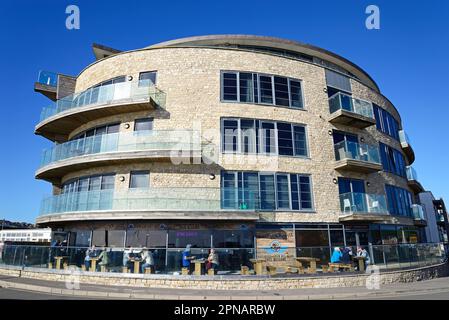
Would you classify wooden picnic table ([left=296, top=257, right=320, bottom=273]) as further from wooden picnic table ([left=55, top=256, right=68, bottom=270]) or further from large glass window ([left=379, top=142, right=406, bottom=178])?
large glass window ([left=379, top=142, right=406, bottom=178])

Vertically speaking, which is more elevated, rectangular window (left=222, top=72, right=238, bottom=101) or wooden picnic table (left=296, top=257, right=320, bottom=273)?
rectangular window (left=222, top=72, right=238, bottom=101)

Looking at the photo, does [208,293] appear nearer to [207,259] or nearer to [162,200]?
[207,259]

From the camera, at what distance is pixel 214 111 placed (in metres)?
16.4

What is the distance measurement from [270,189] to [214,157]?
348 centimetres

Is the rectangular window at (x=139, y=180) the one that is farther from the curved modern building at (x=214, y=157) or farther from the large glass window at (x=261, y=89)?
the large glass window at (x=261, y=89)

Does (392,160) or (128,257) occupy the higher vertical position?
(392,160)

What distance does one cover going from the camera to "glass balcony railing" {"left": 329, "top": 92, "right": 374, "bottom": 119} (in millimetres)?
18078

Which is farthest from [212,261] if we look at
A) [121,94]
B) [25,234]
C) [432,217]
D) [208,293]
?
[25,234]

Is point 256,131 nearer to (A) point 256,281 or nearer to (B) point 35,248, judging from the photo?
(A) point 256,281

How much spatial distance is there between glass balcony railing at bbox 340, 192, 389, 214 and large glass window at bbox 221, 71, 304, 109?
5.96 m

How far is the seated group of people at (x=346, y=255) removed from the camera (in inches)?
528

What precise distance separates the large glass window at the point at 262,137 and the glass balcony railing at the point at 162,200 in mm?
2693

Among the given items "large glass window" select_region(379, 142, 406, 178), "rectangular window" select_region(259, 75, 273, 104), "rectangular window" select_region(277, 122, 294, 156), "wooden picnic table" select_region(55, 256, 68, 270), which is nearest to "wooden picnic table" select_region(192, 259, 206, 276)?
"wooden picnic table" select_region(55, 256, 68, 270)

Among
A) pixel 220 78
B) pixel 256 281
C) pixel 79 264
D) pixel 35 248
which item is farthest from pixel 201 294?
pixel 220 78
